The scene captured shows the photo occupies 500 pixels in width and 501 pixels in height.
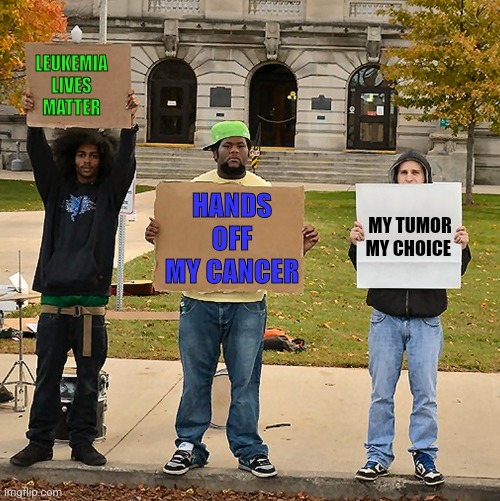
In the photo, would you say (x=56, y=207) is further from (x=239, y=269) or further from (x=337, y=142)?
(x=337, y=142)

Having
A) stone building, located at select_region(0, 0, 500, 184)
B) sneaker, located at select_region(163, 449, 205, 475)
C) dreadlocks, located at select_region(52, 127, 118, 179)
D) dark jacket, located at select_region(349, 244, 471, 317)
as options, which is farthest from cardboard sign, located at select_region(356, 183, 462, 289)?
stone building, located at select_region(0, 0, 500, 184)

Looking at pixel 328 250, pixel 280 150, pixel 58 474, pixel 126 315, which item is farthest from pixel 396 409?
pixel 280 150

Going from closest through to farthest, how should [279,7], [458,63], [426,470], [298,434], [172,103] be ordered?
1. [426,470]
2. [298,434]
3. [458,63]
4. [279,7]
5. [172,103]

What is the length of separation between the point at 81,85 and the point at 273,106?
121 ft

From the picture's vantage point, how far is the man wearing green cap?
611cm

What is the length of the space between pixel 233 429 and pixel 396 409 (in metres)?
2.08

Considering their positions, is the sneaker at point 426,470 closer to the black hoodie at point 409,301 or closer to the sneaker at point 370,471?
the sneaker at point 370,471

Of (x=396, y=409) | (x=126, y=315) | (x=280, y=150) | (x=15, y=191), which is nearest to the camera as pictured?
(x=396, y=409)

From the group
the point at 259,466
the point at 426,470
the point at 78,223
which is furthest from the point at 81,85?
the point at 426,470

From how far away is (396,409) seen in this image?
7.90m

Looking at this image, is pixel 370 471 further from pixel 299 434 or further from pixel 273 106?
pixel 273 106

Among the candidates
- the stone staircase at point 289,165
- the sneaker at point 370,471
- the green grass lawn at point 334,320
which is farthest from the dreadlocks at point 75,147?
the stone staircase at point 289,165

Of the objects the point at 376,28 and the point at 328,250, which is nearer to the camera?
the point at 328,250

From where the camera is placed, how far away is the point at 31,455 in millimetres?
6199
